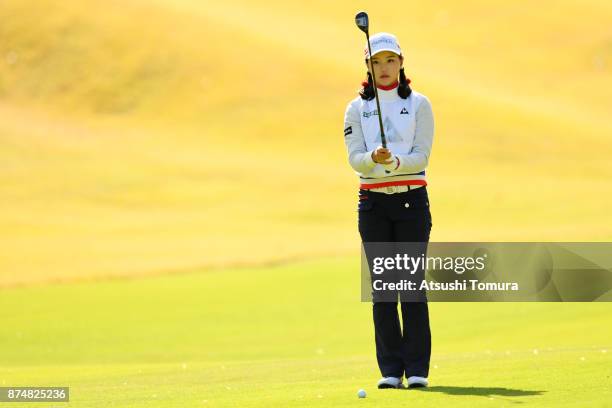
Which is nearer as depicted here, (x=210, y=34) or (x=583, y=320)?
(x=583, y=320)

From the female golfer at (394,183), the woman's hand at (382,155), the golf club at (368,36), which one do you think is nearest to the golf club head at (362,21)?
the golf club at (368,36)

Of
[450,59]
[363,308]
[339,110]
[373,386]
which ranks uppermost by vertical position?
[450,59]

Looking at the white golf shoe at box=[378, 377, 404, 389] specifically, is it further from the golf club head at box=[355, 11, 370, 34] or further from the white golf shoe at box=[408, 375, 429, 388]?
the golf club head at box=[355, 11, 370, 34]

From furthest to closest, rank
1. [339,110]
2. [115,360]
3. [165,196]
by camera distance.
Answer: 1. [339,110]
2. [165,196]
3. [115,360]

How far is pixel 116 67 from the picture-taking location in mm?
66500

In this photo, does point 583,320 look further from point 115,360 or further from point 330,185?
point 330,185

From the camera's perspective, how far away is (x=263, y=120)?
64938 millimetres

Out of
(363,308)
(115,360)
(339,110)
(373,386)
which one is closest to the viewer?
(373,386)

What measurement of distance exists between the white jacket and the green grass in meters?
1.34

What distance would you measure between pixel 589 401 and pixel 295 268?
20534 mm

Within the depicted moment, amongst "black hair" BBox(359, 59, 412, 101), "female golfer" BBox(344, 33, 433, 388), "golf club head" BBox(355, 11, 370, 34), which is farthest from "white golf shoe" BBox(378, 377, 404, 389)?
"golf club head" BBox(355, 11, 370, 34)

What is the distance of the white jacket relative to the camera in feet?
26.3

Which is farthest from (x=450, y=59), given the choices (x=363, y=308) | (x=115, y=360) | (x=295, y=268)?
(x=115, y=360)

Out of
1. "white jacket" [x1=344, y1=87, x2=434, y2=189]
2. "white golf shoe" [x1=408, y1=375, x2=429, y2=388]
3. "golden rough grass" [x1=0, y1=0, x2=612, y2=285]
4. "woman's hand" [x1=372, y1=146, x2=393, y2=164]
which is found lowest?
"white golf shoe" [x1=408, y1=375, x2=429, y2=388]
